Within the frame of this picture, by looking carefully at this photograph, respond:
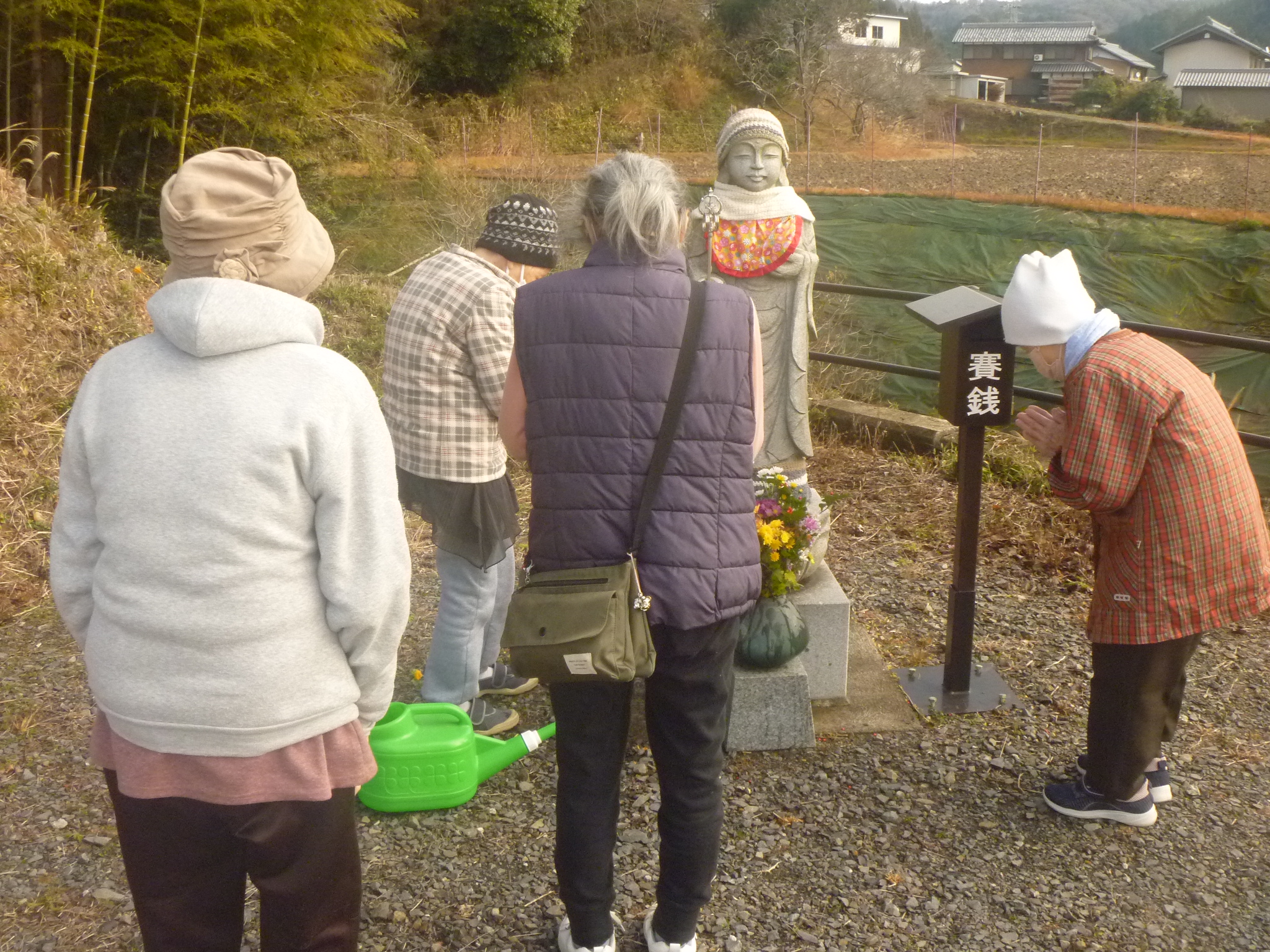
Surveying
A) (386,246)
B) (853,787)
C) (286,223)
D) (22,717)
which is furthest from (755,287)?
(386,246)

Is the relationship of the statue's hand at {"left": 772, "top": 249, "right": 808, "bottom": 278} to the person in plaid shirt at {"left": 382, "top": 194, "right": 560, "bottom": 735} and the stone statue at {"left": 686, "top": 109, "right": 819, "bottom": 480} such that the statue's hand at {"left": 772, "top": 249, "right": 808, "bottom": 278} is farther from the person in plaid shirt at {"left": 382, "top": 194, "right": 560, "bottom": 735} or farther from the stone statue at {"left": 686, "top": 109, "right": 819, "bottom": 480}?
the person in plaid shirt at {"left": 382, "top": 194, "right": 560, "bottom": 735}

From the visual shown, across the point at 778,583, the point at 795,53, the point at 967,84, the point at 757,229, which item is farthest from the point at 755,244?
the point at 967,84

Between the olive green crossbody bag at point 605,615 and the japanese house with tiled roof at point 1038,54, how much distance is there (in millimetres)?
51816

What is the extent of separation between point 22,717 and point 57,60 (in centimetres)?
663

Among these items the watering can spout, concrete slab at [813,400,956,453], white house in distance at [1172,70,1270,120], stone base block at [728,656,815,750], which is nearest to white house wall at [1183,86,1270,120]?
white house in distance at [1172,70,1270,120]

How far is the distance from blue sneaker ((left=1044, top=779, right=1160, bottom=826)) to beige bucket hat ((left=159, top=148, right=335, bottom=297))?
7.81ft

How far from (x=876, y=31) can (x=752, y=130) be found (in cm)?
4108

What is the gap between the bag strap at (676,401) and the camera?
1.86 m

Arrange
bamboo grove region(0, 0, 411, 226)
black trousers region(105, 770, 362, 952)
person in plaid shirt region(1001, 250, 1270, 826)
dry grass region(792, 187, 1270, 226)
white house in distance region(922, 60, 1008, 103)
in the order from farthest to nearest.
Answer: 1. white house in distance region(922, 60, 1008, 103)
2. dry grass region(792, 187, 1270, 226)
3. bamboo grove region(0, 0, 411, 226)
4. person in plaid shirt region(1001, 250, 1270, 826)
5. black trousers region(105, 770, 362, 952)

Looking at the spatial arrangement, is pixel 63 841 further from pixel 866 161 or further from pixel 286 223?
pixel 866 161

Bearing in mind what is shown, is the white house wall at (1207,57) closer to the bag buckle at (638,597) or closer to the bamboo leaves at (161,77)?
the bamboo leaves at (161,77)

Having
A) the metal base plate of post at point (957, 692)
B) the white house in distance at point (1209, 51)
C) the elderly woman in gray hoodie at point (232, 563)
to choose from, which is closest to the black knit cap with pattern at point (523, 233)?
the elderly woman in gray hoodie at point (232, 563)

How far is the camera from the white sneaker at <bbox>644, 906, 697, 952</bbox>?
2285mm

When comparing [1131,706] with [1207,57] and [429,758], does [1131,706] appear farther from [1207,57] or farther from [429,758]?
[1207,57]
